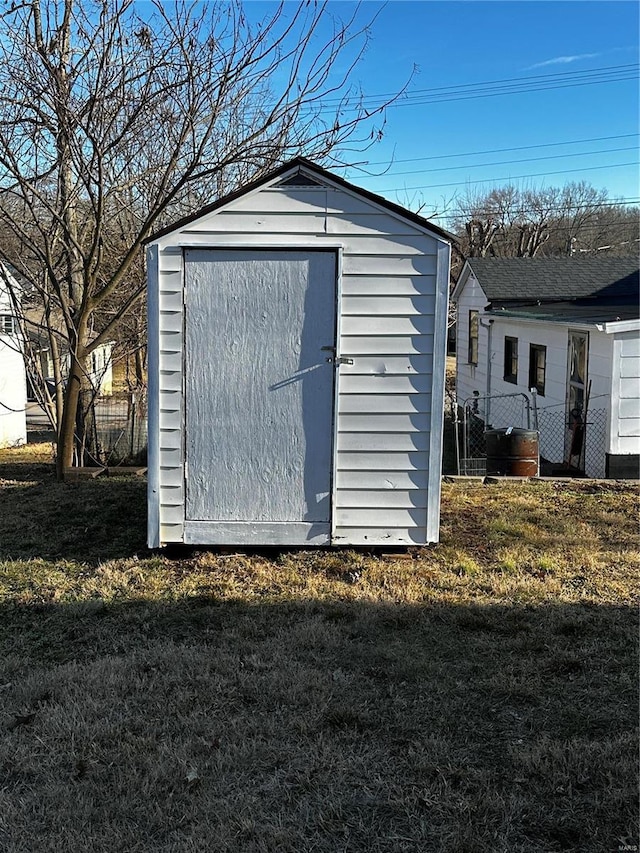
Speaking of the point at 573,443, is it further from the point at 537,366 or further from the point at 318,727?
the point at 318,727

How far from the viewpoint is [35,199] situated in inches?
336

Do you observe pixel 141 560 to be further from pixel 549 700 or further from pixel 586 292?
pixel 586 292

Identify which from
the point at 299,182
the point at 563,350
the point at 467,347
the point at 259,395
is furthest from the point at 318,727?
the point at 467,347

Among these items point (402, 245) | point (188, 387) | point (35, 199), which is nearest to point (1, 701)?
point (188, 387)

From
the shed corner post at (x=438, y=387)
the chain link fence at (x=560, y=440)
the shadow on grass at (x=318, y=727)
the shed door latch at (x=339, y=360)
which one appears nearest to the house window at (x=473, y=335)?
the chain link fence at (x=560, y=440)

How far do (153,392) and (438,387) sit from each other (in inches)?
79.5

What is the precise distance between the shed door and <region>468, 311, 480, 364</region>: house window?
12.2m

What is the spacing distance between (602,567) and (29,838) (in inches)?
A: 159

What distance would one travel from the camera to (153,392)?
517 cm

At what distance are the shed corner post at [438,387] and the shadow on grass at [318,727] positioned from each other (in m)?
1.06

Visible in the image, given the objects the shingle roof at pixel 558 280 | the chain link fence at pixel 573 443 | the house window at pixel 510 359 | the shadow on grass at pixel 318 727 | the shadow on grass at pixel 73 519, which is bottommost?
the shadow on grass at pixel 318 727

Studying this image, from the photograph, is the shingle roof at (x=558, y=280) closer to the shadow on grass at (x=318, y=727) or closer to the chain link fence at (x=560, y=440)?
the chain link fence at (x=560, y=440)

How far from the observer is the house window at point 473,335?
1702cm

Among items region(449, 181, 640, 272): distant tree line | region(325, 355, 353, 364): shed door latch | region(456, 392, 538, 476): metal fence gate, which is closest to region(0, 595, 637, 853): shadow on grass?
region(325, 355, 353, 364): shed door latch
